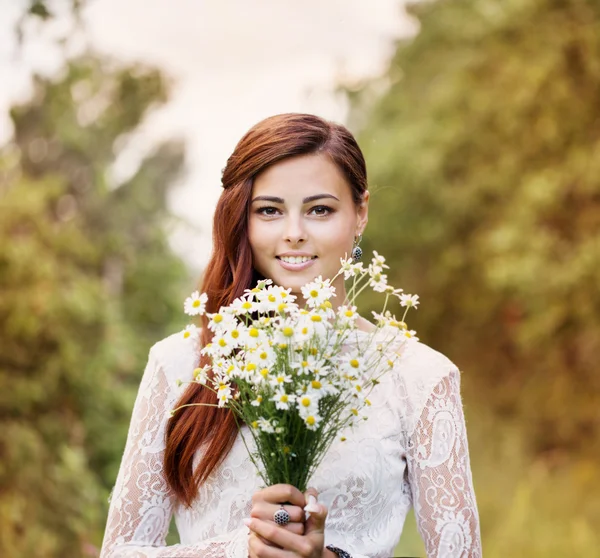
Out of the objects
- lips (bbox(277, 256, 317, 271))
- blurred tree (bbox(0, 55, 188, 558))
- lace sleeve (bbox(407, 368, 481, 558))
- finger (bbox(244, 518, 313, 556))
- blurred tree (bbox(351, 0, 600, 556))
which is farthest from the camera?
blurred tree (bbox(351, 0, 600, 556))

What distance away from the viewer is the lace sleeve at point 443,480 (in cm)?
203

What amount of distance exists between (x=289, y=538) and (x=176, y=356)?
692 millimetres

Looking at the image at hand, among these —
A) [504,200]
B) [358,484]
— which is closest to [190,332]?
[358,484]

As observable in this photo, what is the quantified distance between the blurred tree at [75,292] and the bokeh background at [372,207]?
2cm

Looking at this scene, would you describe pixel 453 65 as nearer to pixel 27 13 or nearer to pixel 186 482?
pixel 27 13

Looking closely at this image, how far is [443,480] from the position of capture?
2062 mm

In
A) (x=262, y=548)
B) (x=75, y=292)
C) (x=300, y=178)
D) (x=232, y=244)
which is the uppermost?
(x=75, y=292)

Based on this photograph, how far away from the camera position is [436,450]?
2092 mm

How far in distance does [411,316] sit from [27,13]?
8296 mm

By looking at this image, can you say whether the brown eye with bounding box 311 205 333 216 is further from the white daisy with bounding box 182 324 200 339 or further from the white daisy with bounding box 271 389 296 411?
the white daisy with bounding box 271 389 296 411

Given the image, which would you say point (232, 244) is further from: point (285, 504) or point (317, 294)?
point (285, 504)

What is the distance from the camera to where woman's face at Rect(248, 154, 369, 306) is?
2141 mm

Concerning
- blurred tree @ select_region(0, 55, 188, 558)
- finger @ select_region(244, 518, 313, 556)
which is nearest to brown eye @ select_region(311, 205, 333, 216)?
finger @ select_region(244, 518, 313, 556)

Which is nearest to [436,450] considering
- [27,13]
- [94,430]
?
[27,13]
